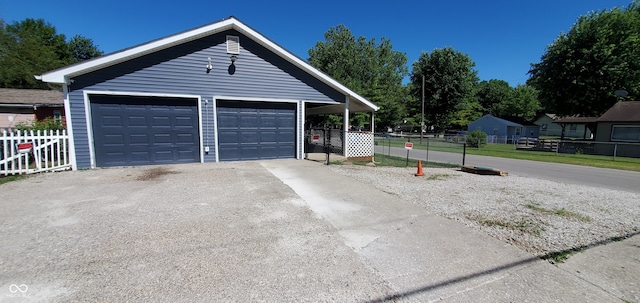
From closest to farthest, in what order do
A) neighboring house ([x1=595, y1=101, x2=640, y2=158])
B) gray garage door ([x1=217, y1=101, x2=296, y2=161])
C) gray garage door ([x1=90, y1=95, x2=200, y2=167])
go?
gray garage door ([x1=90, y1=95, x2=200, y2=167]), gray garage door ([x1=217, y1=101, x2=296, y2=161]), neighboring house ([x1=595, y1=101, x2=640, y2=158])

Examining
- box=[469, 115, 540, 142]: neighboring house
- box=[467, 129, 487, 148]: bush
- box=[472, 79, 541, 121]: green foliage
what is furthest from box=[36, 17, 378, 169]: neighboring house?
box=[472, 79, 541, 121]: green foliage

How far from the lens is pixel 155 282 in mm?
2488

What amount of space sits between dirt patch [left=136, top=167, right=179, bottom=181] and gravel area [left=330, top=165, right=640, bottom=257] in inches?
214

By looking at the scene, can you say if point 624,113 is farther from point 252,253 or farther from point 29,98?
point 29,98

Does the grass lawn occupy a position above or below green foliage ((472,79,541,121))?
below

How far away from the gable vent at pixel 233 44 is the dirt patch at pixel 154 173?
462 centimetres

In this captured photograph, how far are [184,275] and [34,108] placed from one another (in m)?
24.4

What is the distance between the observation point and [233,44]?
954cm

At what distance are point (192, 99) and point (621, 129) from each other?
93.1 feet

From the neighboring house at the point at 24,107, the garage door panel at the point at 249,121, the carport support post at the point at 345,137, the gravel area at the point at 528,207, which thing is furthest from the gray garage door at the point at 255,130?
the neighboring house at the point at 24,107

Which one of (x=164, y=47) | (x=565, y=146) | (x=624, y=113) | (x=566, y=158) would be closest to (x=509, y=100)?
(x=624, y=113)

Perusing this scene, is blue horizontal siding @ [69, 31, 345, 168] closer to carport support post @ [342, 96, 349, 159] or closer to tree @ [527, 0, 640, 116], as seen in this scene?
carport support post @ [342, 96, 349, 159]

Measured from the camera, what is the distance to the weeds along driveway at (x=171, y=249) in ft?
7.84

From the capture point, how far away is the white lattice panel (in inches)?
455
